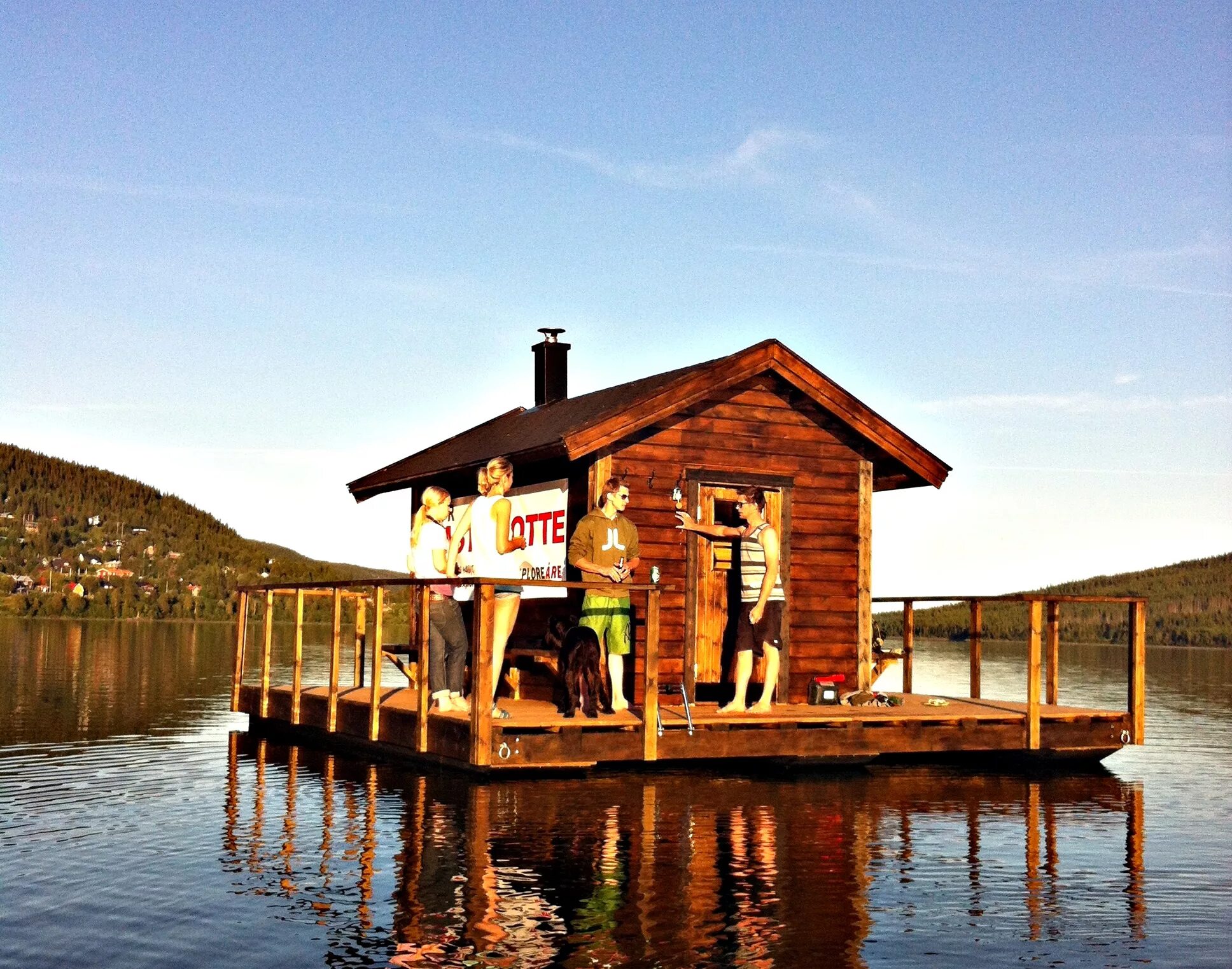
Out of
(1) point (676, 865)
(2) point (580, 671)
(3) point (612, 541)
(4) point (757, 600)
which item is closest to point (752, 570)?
(4) point (757, 600)

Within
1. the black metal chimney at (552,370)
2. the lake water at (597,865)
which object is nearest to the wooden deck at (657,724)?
the lake water at (597,865)

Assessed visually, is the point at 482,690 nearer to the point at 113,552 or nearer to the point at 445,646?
the point at 445,646

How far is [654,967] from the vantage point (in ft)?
23.4

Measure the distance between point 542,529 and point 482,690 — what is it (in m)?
4.31

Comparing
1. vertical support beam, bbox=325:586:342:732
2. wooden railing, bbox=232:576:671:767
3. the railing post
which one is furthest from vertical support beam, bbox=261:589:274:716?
the railing post

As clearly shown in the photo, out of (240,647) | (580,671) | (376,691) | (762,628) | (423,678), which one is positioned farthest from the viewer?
(240,647)

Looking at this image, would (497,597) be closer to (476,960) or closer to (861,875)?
(861,875)

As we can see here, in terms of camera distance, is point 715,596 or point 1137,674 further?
point 1137,674

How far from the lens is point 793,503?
1689 cm

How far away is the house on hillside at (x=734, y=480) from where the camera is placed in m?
15.9

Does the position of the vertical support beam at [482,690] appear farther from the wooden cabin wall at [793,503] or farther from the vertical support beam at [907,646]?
the vertical support beam at [907,646]

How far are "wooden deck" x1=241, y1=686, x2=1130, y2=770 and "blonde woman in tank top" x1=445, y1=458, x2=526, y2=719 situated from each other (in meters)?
0.52

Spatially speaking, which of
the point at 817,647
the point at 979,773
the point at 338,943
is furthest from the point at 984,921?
the point at 817,647

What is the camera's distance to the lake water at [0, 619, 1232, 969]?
300 inches
